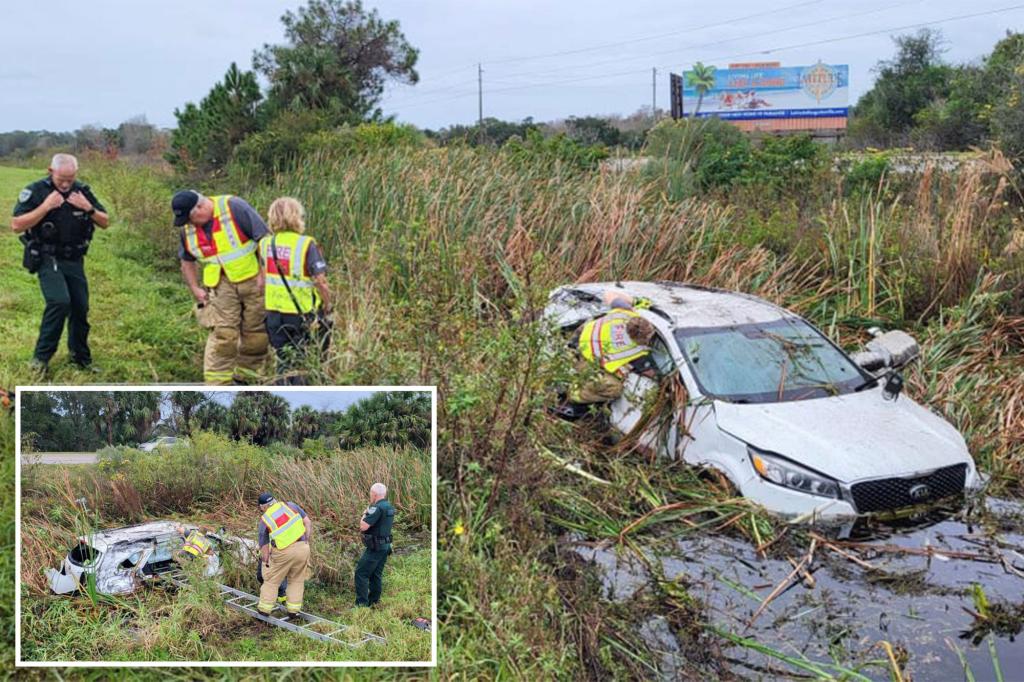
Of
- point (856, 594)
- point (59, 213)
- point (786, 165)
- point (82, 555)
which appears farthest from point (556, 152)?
point (82, 555)

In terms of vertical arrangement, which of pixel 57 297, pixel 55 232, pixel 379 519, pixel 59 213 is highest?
pixel 59 213

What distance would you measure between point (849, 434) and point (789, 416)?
1.20 feet

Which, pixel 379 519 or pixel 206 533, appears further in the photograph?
pixel 379 519

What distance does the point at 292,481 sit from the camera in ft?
10.1

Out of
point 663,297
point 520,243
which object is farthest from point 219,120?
point 663,297

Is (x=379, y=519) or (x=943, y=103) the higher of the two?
(x=943, y=103)

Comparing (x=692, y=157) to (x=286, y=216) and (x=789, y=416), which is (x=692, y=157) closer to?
(x=286, y=216)

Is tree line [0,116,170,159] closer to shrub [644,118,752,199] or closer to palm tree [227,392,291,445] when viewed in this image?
shrub [644,118,752,199]

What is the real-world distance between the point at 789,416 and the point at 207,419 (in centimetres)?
422

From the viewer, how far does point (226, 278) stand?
7504mm

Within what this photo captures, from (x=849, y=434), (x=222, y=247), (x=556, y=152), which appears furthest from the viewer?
(x=556, y=152)

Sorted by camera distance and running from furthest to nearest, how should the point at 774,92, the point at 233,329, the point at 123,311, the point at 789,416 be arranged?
1. the point at 774,92
2. the point at 123,311
3. the point at 233,329
4. the point at 789,416

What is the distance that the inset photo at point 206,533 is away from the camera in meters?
2.78

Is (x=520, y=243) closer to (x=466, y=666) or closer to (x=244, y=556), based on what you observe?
(x=466, y=666)
